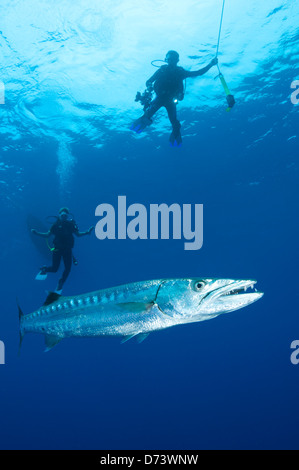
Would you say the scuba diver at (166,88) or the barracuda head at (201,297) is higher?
the scuba diver at (166,88)

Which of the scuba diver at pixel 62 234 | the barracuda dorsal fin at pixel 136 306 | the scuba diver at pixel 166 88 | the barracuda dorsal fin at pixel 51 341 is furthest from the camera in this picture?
the scuba diver at pixel 62 234

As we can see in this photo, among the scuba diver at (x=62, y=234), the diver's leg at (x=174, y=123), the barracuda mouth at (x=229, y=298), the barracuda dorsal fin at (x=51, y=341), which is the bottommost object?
the barracuda dorsal fin at (x=51, y=341)

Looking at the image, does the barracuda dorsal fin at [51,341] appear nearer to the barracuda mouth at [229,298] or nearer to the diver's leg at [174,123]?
the barracuda mouth at [229,298]

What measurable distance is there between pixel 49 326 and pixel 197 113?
16151mm

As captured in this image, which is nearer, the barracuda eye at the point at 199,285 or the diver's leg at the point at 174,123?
the barracuda eye at the point at 199,285

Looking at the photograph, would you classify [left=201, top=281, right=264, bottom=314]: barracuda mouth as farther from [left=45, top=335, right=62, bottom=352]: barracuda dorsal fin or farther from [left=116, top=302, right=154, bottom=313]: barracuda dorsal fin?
[left=45, top=335, right=62, bottom=352]: barracuda dorsal fin

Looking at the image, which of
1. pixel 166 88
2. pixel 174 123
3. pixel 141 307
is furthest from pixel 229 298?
pixel 166 88

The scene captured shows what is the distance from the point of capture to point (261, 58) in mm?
13234

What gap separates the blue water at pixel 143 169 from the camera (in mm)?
11555

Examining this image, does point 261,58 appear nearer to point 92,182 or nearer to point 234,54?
point 234,54

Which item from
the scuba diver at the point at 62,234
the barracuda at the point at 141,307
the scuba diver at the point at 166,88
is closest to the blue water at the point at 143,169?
the scuba diver at the point at 166,88

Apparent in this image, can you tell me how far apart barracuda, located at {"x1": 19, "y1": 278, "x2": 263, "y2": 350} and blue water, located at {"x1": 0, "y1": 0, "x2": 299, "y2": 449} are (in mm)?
12383

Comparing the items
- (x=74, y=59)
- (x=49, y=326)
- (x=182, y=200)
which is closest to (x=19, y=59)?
(x=74, y=59)

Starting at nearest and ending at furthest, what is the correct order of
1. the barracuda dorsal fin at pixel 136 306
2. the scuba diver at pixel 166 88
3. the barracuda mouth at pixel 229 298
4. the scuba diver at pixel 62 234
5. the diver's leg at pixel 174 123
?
the barracuda mouth at pixel 229 298
the barracuda dorsal fin at pixel 136 306
the scuba diver at pixel 166 88
the diver's leg at pixel 174 123
the scuba diver at pixel 62 234
